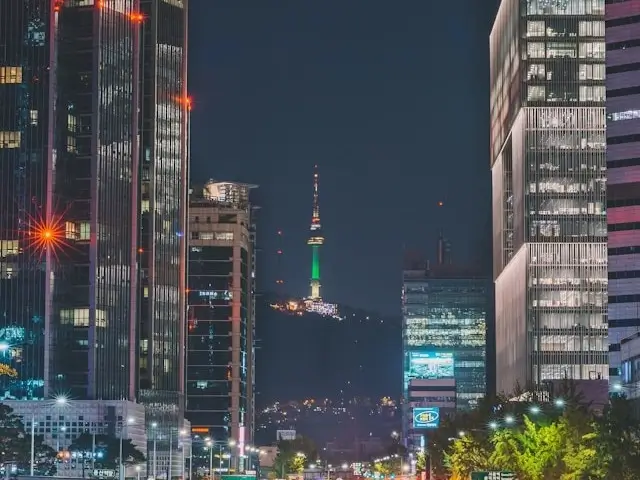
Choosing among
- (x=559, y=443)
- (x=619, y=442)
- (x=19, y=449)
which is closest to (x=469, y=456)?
(x=559, y=443)

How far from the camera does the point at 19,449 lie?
178m

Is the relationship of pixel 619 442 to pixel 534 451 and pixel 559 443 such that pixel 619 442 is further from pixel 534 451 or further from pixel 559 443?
pixel 534 451

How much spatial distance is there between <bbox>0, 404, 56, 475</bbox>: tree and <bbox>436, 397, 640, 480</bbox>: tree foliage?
4900cm

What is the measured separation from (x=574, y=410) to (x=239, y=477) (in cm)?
5064

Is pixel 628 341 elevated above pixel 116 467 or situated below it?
above

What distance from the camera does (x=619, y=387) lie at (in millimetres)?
174750

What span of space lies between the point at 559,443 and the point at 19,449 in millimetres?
65617

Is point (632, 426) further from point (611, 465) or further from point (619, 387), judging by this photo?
point (619, 387)

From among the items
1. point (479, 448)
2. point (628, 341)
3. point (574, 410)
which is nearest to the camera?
point (574, 410)

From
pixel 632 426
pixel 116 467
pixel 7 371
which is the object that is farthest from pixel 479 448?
pixel 7 371

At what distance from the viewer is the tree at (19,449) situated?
6826 inches

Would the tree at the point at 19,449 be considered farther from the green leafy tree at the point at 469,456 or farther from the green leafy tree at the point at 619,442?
the green leafy tree at the point at 619,442

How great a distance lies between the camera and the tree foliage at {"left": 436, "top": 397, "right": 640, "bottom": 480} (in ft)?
381

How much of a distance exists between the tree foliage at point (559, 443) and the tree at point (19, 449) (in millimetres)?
48999
